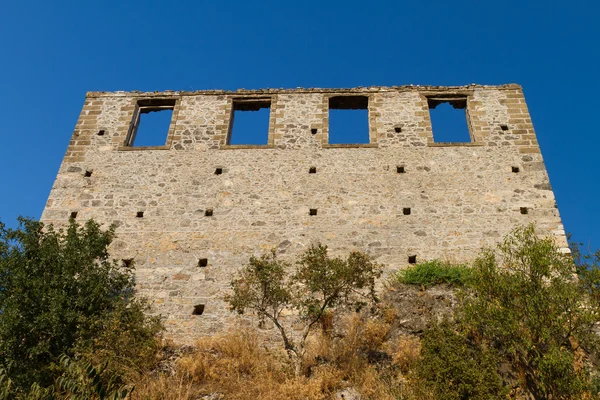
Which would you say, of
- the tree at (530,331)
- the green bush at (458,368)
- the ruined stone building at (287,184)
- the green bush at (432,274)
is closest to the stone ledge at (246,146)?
the ruined stone building at (287,184)

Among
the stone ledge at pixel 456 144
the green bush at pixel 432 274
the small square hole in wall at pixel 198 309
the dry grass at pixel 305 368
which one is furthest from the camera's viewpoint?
the stone ledge at pixel 456 144

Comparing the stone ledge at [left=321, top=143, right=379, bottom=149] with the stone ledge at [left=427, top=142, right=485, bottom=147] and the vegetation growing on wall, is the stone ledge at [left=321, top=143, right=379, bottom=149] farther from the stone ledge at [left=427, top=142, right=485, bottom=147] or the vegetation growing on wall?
the vegetation growing on wall

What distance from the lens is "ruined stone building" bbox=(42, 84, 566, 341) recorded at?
1226 centimetres

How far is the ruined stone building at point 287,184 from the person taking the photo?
483 inches

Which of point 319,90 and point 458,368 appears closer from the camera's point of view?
point 458,368

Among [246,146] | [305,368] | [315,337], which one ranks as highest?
[246,146]

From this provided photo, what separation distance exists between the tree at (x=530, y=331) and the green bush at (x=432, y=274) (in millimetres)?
2003

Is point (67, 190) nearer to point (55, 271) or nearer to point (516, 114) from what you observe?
point (55, 271)

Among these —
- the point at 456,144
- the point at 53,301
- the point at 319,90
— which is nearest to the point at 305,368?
the point at 53,301

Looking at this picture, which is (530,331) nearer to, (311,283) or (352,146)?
(311,283)

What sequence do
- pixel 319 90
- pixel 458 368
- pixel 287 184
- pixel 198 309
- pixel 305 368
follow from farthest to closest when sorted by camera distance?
pixel 319 90
pixel 287 184
pixel 198 309
pixel 305 368
pixel 458 368

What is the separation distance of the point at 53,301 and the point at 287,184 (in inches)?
237

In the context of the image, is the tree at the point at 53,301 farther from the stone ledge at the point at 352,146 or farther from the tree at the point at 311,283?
the stone ledge at the point at 352,146

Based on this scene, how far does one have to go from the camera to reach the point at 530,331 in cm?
820
